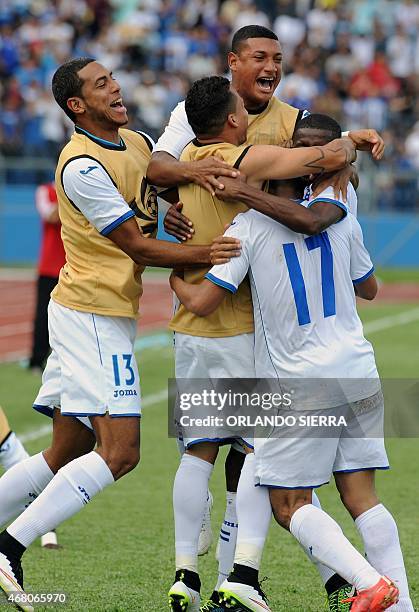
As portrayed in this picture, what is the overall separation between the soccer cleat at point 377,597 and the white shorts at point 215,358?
3.12ft

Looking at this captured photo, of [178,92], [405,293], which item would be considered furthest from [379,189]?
[178,92]

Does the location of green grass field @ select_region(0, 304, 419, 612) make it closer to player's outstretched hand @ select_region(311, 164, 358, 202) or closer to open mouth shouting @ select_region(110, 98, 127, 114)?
player's outstretched hand @ select_region(311, 164, 358, 202)

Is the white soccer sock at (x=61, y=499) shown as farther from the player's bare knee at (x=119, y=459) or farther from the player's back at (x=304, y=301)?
the player's back at (x=304, y=301)

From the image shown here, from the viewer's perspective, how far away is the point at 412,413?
6230 mm

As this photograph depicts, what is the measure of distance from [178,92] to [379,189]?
4.92 m

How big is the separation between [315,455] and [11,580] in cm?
141

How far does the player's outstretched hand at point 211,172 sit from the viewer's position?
4859 mm

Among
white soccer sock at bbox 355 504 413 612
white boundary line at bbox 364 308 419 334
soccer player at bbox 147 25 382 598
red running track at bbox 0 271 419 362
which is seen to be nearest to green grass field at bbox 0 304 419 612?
soccer player at bbox 147 25 382 598

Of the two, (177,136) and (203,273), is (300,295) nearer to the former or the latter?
(203,273)

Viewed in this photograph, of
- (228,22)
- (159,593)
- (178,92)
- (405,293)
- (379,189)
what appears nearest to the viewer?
(159,593)

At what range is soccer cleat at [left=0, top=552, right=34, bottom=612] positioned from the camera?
196 inches

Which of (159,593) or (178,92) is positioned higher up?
(178,92)

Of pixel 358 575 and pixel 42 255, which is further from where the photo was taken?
pixel 42 255

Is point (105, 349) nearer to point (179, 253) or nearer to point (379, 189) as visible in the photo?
point (179, 253)
